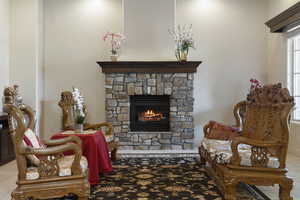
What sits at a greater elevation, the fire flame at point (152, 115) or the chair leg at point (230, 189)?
the fire flame at point (152, 115)

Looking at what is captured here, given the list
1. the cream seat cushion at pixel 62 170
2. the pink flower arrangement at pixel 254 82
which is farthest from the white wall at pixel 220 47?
the cream seat cushion at pixel 62 170

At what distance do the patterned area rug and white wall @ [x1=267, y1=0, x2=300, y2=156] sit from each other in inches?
86.7

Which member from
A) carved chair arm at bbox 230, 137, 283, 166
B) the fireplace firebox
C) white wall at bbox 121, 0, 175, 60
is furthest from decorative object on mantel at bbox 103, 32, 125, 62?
carved chair arm at bbox 230, 137, 283, 166

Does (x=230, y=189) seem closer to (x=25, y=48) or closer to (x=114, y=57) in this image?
(x=114, y=57)

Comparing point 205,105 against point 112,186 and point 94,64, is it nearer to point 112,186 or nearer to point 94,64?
point 94,64

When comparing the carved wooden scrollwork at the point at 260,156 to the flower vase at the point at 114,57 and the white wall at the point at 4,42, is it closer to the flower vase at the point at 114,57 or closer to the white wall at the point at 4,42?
the flower vase at the point at 114,57

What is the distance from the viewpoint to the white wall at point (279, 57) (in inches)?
203

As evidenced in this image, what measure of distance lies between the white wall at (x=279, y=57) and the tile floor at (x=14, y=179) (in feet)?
1.23

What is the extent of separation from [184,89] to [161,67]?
697mm

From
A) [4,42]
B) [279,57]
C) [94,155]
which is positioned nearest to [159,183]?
[94,155]

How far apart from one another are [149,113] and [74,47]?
2336 millimetres

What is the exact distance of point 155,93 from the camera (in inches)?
227

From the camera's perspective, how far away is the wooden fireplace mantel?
221 inches

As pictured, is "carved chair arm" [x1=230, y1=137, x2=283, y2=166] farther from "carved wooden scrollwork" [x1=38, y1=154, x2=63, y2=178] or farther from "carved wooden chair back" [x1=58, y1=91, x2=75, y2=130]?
"carved wooden chair back" [x1=58, y1=91, x2=75, y2=130]
